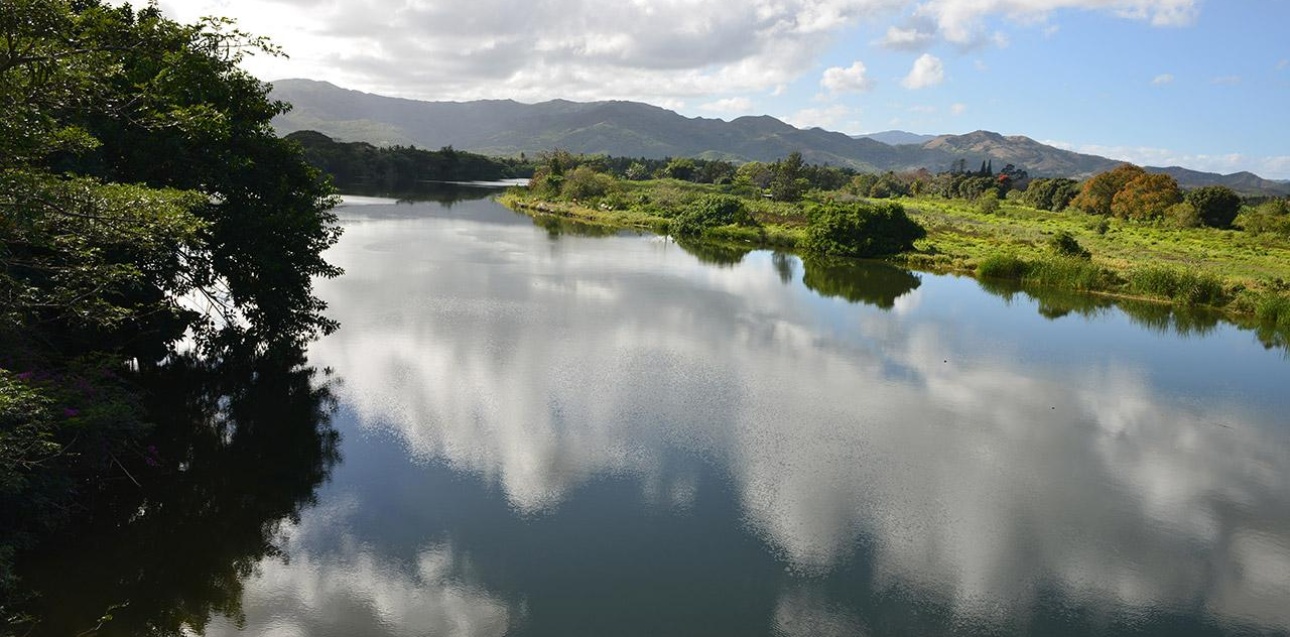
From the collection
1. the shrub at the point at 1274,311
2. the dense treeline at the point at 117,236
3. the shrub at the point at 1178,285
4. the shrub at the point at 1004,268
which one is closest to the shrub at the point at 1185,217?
the shrub at the point at 1178,285

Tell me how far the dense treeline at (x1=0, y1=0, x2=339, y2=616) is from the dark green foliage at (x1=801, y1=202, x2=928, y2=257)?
39.1 m

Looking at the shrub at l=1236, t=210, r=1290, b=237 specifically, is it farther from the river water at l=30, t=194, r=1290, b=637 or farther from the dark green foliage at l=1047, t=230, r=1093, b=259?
the river water at l=30, t=194, r=1290, b=637

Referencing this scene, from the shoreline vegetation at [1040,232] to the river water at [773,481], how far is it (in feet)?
30.9

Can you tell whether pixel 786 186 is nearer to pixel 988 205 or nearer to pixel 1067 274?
pixel 988 205

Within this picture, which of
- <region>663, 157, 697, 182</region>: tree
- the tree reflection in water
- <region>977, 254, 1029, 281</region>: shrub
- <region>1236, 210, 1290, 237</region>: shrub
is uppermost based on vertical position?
<region>663, 157, 697, 182</region>: tree

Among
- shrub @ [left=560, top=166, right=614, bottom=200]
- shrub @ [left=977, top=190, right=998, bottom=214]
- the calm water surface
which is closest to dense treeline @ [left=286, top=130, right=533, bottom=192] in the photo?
shrub @ [left=560, top=166, right=614, bottom=200]

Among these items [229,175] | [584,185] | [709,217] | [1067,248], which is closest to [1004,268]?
[1067,248]

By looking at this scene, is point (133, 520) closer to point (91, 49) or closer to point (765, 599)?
point (91, 49)

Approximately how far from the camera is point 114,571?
1137 cm

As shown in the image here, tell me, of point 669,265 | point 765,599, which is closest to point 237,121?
point 765,599

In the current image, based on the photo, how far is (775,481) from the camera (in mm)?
15289

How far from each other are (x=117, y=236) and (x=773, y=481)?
460 inches

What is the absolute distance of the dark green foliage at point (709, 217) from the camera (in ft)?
216

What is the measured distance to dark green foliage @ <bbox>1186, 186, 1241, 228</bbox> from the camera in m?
72.9
